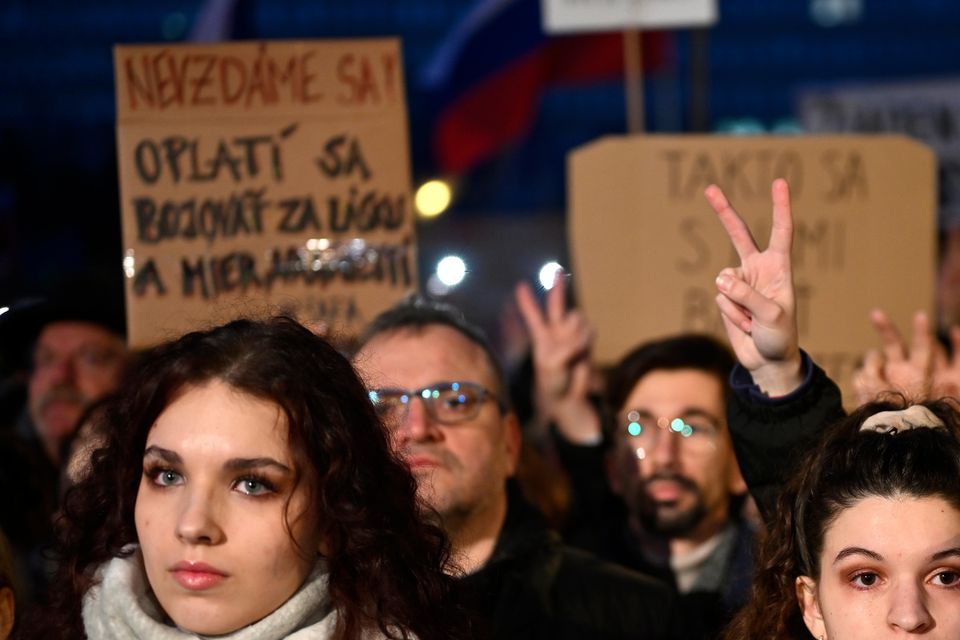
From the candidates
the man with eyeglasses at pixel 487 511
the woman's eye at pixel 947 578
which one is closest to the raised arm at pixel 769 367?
the woman's eye at pixel 947 578

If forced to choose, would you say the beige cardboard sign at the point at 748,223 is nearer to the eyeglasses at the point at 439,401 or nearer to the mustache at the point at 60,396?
the eyeglasses at the point at 439,401

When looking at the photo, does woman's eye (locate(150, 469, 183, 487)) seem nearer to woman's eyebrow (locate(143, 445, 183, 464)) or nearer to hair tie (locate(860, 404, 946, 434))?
woman's eyebrow (locate(143, 445, 183, 464))

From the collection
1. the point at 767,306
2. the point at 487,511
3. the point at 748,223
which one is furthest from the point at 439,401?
the point at 748,223

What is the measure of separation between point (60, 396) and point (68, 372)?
95 millimetres

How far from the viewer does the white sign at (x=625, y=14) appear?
20.4 feet

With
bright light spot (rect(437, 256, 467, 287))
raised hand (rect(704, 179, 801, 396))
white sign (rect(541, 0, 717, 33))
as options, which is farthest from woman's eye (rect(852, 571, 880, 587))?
white sign (rect(541, 0, 717, 33))

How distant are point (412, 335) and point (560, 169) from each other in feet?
60.3

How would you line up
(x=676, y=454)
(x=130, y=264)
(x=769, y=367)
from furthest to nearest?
(x=676, y=454)
(x=130, y=264)
(x=769, y=367)

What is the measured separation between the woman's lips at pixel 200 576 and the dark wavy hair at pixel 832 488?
1.07 m

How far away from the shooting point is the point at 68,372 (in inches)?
223

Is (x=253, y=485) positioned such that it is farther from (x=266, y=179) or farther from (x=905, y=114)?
(x=905, y=114)

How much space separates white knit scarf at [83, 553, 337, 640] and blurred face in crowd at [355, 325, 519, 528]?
2.82ft

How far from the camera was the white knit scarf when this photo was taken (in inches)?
116

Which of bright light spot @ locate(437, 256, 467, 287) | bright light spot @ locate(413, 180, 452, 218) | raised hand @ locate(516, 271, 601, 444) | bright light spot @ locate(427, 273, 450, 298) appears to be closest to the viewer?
bright light spot @ locate(437, 256, 467, 287)
